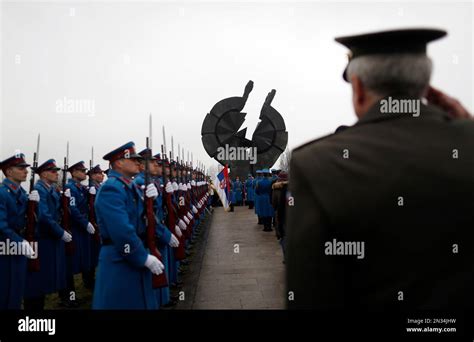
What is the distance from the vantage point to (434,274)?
48.3 inches

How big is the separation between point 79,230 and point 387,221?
779cm

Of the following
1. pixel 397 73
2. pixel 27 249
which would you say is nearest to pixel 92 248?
pixel 27 249

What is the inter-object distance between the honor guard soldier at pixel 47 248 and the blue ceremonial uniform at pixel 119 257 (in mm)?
2603

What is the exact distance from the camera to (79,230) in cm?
805

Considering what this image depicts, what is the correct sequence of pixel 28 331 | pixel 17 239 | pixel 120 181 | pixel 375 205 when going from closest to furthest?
pixel 375 205
pixel 28 331
pixel 120 181
pixel 17 239

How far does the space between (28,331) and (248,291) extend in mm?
4279

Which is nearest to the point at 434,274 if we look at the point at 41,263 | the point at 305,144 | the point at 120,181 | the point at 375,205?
the point at 375,205

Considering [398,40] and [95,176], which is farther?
[95,176]

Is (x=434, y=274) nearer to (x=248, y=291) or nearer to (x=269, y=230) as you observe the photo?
(x=248, y=291)

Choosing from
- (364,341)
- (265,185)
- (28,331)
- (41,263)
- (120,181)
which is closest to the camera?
(364,341)

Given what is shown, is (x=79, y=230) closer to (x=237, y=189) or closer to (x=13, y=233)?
(x=13, y=233)

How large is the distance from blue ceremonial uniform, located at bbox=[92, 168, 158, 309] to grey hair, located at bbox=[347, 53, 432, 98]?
3066 mm

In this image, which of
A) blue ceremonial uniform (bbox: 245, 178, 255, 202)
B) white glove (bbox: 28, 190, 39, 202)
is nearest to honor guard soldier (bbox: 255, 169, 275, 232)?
blue ceremonial uniform (bbox: 245, 178, 255, 202)

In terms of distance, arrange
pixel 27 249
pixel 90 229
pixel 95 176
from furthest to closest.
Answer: pixel 95 176, pixel 90 229, pixel 27 249
